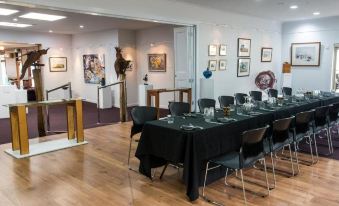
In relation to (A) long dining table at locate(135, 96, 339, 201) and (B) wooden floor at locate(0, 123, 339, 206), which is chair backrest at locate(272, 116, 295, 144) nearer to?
(A) long dining table at locate(135, 96, 339, 201)

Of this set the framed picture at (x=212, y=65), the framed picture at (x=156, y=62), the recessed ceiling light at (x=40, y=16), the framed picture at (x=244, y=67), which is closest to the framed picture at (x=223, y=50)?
the framed picture at (x=212, y=65)

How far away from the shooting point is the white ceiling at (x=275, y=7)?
22.9ft

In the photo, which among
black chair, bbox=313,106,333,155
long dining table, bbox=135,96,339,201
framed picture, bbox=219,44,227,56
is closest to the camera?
long dining table, bbox=135,96,339,201

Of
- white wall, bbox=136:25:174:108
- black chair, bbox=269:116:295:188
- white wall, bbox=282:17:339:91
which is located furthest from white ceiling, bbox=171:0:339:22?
black chair, bbox=269:116:295:188

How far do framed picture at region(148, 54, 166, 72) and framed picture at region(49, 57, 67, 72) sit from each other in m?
3.92

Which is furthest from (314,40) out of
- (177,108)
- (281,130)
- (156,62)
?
(281,130)

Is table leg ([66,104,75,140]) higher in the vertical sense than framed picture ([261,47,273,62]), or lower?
lower

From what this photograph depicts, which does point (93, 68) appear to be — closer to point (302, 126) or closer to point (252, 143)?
point (302, 126)

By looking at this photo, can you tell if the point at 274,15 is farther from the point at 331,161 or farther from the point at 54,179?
the point at 54,179

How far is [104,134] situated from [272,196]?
3.93 m

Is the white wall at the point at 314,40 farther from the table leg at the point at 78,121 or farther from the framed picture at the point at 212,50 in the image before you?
the table leg at the point at 78,121

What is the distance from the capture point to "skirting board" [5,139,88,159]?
16.1 feet

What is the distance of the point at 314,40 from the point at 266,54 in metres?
1.59

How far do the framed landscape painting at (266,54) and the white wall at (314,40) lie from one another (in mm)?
753
